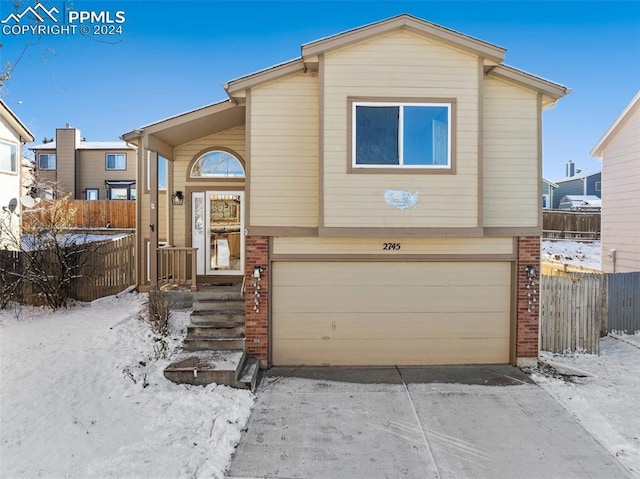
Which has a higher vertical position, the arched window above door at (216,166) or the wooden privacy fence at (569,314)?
the arched window above door at (216,166)

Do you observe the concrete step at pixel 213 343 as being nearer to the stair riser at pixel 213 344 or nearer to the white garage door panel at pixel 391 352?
the stair riser at pixel 213 344

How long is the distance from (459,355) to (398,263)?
2175mm

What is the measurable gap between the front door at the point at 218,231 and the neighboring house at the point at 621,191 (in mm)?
11448

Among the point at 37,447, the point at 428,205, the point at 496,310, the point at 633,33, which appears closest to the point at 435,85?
the point at 428,205

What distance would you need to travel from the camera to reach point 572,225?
26.3 metres

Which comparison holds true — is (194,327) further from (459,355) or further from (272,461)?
(459,355)

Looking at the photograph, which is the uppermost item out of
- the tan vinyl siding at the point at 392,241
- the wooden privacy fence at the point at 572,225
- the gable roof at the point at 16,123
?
the gable roof at the point at 16,123

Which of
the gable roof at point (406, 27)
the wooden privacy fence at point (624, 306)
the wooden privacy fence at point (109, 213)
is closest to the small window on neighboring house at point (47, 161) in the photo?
the wooden privacy fence at point (109, 213)

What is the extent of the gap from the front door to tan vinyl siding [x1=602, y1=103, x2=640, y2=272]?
11433mm

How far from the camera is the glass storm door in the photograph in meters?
10.1

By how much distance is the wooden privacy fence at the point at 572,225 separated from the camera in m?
25.6

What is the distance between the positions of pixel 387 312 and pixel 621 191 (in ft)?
32.4

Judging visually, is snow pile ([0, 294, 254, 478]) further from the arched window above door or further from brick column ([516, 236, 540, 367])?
brick column ([516, 236, 540, 367])

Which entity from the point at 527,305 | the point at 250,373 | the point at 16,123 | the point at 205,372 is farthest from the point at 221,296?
the point at 16,123
